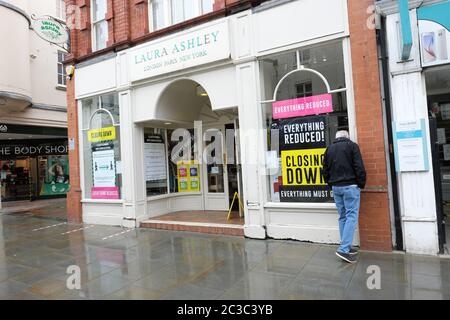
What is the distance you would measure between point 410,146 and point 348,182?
45.1 inches

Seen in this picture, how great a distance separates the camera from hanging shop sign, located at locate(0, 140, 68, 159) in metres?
16.5

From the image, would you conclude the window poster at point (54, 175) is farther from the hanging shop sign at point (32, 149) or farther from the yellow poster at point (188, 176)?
the yellow poster at point (188, 176)

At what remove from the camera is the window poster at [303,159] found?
5.85 metres

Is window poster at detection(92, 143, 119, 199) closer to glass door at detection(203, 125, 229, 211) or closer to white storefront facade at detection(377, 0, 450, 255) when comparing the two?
glass door at detection(203, 125, 229, 211)

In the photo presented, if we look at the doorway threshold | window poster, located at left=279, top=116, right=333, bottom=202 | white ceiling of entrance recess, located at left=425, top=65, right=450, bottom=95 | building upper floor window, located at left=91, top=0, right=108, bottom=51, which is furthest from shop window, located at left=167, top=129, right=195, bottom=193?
white ceiling of entrance recess, located at left=425, top=65, right=450, bottom=95

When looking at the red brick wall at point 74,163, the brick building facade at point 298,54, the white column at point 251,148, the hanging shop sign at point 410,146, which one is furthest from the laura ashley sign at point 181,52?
the hanging shop sign at point 410,146

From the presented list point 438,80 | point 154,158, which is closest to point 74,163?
point 154,158

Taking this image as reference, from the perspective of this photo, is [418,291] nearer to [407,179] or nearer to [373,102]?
[407,179]

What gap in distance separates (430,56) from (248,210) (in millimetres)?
3950

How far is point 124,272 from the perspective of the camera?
4.85 metres

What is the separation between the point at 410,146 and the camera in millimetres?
4984

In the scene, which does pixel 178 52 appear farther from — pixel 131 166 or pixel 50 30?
pixel 50 30

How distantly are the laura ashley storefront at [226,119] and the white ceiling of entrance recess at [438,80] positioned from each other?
131 centimetres

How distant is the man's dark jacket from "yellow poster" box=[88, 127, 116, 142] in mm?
5871
